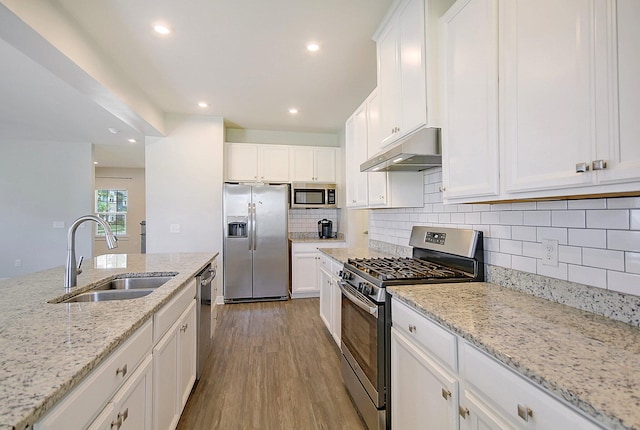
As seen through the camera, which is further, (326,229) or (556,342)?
(326,229)

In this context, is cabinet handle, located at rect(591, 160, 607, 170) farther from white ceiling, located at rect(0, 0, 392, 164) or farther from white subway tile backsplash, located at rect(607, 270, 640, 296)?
white ceiling, located at rect(0, 0, 392, 164)

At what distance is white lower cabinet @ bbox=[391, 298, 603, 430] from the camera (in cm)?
73

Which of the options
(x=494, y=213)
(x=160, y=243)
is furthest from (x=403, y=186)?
(x=160, y=243)

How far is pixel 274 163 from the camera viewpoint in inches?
182

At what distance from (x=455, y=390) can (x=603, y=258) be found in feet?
2.44

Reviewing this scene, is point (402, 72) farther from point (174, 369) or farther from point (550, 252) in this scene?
point (174, 369)

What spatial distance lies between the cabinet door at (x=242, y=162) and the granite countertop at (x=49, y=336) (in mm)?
2891

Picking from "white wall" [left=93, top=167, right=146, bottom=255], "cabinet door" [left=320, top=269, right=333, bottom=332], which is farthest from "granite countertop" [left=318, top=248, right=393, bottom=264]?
"white wall" [left=93, top=167, right=146, bottom=255]

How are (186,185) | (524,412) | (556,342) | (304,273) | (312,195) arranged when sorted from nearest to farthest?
(524,412), (556,342), (186,185), (304,273), (312,195)

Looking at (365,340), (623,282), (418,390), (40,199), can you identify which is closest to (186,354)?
(365,340)

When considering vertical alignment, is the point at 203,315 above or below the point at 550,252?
below

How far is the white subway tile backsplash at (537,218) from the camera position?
51.8 inches

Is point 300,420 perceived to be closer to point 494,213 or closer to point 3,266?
point 494,213

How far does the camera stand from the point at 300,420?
6.07 ft
